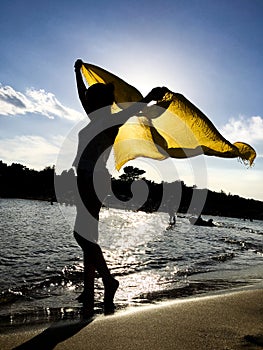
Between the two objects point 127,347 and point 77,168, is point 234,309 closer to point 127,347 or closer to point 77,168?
point 127,347

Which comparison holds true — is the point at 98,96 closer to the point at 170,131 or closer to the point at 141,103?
the point at 141,103

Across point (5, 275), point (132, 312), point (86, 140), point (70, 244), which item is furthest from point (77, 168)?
point (70, 244)

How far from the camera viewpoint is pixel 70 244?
9.14 metres

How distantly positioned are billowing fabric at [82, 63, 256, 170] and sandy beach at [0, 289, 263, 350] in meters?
2.29

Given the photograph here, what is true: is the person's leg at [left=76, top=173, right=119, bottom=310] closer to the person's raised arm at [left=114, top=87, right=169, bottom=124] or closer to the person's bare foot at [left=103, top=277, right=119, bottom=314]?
the person's bare foot at [left=103, top=277, right=119, bottom=314]

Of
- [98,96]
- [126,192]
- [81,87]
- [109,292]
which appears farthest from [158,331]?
[126,192]

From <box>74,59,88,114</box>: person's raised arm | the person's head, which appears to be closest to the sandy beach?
the person's head

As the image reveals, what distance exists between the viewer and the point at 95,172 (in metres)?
3.47

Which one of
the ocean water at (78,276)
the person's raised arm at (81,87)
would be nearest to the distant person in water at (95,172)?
the person's raised arm at (81,87)

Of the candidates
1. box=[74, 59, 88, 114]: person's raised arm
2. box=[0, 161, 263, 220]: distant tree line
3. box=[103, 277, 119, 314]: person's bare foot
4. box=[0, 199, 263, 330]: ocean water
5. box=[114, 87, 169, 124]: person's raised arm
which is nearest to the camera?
box=[114, 87, 169, 124]: person's raised arm

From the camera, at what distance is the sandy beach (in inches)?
89.5

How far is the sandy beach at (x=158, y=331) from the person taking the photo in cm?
227

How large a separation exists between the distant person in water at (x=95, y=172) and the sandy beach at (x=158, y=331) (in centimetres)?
50

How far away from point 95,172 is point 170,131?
1.92m
